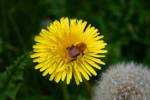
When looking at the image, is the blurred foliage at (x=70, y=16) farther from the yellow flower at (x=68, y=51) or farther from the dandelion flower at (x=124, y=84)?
the yellow flower at (x=68, y=51)

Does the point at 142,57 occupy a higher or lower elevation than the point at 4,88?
higher

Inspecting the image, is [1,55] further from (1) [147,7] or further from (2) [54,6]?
(1) [147,7]

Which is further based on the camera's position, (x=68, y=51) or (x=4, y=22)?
(x=4, y=22)

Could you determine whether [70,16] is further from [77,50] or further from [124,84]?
[77,50]

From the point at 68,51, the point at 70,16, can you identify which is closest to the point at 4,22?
the point at 70,16

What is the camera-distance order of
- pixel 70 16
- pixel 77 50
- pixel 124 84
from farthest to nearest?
pixel 70 16
pixel 124 84
pixel 77 50

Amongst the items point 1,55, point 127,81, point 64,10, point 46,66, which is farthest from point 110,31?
point 46,66

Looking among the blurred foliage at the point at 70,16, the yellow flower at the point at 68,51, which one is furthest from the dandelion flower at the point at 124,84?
the blurred foliage at the point at 70,16
